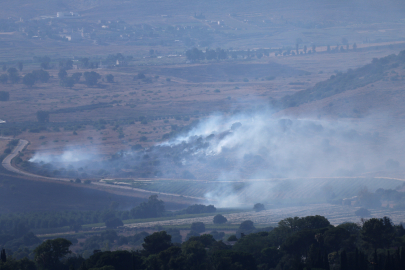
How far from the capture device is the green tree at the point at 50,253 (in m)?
37.2

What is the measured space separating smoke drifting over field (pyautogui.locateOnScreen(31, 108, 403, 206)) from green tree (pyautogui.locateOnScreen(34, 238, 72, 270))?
115ft

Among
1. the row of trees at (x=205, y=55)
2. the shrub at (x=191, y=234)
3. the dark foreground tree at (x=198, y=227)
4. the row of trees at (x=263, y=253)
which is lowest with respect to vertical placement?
the shrub at (x=191, y=234)

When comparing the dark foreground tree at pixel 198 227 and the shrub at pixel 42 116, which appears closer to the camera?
the dark foreground tree at pixel 198 227

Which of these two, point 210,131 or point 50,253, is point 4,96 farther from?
point 50,253

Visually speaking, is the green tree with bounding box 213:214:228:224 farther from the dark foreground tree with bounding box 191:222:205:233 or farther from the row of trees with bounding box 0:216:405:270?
the row of trees with bounding box 0:216:405:270

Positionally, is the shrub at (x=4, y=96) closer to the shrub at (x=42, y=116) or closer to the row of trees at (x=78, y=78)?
the row of trees at (x=78, y=78)

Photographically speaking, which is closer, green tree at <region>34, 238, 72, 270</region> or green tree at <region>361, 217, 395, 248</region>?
green tree at <region>34, 238, 72, 270</region>

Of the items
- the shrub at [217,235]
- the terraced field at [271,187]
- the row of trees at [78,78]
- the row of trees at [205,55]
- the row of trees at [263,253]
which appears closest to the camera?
the row of trees at [263,253]

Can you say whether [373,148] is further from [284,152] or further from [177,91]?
[177,91]

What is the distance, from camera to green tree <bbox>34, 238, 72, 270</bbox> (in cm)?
3716

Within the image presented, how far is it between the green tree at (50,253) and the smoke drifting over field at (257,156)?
35005 mm

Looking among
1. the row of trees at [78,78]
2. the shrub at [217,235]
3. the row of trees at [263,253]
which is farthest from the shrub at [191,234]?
the row of trees at [78,78]

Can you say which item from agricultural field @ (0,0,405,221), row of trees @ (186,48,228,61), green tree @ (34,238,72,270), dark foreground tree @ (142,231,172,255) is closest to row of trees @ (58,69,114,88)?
agricultural field @ (0,0,405,221)

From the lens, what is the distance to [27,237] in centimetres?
5469
